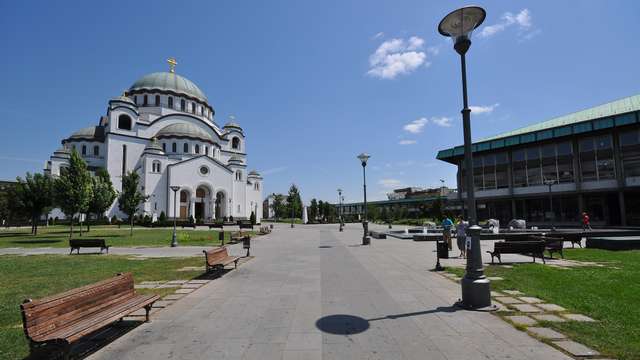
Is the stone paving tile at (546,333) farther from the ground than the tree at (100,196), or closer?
closer

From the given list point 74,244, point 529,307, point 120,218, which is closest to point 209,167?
point 120,218

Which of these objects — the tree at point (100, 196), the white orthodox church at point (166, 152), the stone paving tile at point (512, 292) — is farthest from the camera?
the white orthodox church at point (166, 152)

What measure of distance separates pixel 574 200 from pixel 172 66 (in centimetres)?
7822

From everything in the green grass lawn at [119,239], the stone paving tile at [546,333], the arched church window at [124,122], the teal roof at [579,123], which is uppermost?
the arched church window at [124,122]

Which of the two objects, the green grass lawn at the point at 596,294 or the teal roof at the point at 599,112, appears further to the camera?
the teal roof at the point at 599,112

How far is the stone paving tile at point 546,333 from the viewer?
470cm

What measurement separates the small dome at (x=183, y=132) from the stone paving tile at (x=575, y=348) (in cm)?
6441

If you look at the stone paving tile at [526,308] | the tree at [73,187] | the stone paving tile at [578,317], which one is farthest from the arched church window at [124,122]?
the stone paving tile at [578,317]

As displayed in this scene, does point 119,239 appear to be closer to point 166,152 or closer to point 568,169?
point 166,152

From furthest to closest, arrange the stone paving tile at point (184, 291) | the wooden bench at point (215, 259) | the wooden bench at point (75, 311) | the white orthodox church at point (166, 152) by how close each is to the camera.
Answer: the white orthodox church at point (166, 152)
the wooden bench at point (215, 259)
the stone paving tile at point (184, 291)
the wooden bench at point (75, 311)

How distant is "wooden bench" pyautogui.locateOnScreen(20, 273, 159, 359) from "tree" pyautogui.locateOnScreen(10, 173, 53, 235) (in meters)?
32.6

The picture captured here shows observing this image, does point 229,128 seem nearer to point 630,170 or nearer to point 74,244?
point 74,244

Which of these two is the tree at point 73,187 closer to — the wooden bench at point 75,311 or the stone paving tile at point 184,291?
the stone paving tile at point 184,291

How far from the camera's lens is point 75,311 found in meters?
4.34
